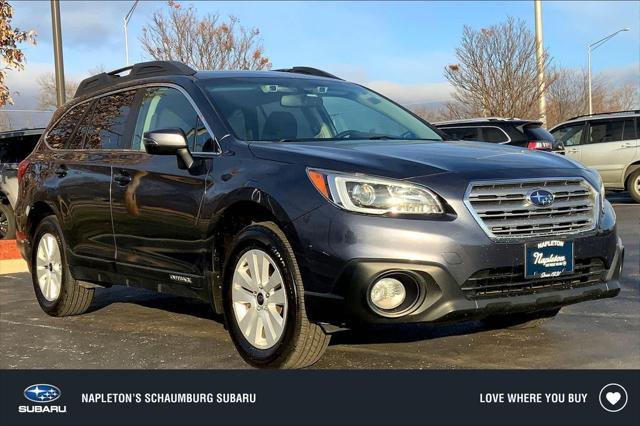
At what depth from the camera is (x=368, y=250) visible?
3955 millimetres

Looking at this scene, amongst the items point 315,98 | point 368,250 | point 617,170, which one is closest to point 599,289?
point 368,250

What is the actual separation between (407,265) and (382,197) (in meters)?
0.36

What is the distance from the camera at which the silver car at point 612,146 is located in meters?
16.4

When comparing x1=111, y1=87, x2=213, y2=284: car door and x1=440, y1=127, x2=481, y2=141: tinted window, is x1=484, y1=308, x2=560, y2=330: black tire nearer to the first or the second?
x1=111, y1=87, x2=213, y2=284: car door

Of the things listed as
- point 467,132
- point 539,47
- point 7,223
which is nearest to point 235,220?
point 7,223

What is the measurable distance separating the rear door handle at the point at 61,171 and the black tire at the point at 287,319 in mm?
2334

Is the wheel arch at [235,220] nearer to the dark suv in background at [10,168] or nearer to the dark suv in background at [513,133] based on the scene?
the dark suv in background at [10,168]

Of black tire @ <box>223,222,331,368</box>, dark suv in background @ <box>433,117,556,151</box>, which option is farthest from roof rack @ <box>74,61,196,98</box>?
dark suv in background @ <box>433,117,556,151</box>

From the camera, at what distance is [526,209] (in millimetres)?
4199

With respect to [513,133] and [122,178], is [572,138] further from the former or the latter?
[122,178]
